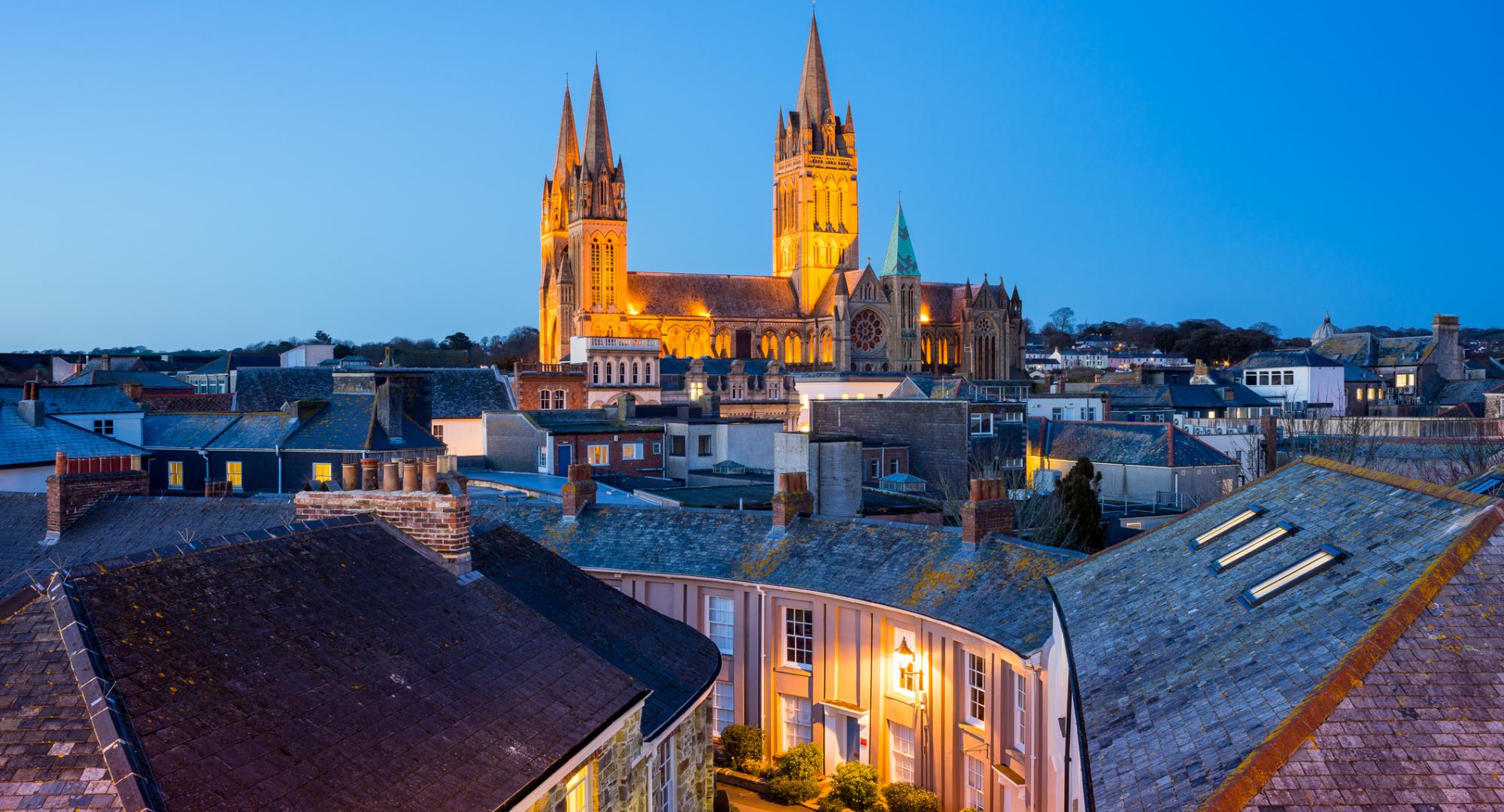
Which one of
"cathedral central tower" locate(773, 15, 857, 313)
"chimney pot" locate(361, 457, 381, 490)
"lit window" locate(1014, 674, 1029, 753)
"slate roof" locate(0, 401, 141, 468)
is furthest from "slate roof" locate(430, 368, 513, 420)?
"cathedral central tower" locate(773, 15, 857, 313)

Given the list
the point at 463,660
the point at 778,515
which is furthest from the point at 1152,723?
the point at 778,515

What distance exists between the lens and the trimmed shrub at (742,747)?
26047mm

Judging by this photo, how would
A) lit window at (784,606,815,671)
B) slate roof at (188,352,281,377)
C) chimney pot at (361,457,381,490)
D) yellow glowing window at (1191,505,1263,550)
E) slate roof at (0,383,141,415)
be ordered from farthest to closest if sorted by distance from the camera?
slate roof at (188,352,281,377) → slate roof at (0,383,141,415) → lit window at (784,606,815,671) → yellow glowing window at (1191,505,1263,550) → chimney pot at (361,457,381,490)

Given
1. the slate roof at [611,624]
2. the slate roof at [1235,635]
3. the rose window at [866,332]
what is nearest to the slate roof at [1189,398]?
the rose window at [866,332]

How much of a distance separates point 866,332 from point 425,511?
424 feet

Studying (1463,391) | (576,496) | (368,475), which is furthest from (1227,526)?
(1463,391)

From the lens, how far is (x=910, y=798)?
23.1 meters

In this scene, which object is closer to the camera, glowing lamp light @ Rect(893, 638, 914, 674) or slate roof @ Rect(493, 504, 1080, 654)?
slate roof @ Rect(493, 504, 1080, 654)

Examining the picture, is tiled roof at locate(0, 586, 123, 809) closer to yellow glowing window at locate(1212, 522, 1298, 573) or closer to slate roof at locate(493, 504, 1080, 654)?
yellow glowing window at locate(1212, 522, 1298, 573)

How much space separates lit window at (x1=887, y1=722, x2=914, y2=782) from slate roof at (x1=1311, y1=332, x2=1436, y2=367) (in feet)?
277

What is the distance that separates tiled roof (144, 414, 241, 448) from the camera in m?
47.4

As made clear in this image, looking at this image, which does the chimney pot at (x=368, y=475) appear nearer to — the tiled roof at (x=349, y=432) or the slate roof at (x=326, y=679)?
the slate roof at (x=326, y=679)

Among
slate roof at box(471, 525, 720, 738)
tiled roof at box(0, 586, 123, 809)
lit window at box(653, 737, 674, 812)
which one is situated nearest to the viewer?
tiled roof at box(0, 586, 123, 809)

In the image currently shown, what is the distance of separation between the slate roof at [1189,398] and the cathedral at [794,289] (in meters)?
53.5
